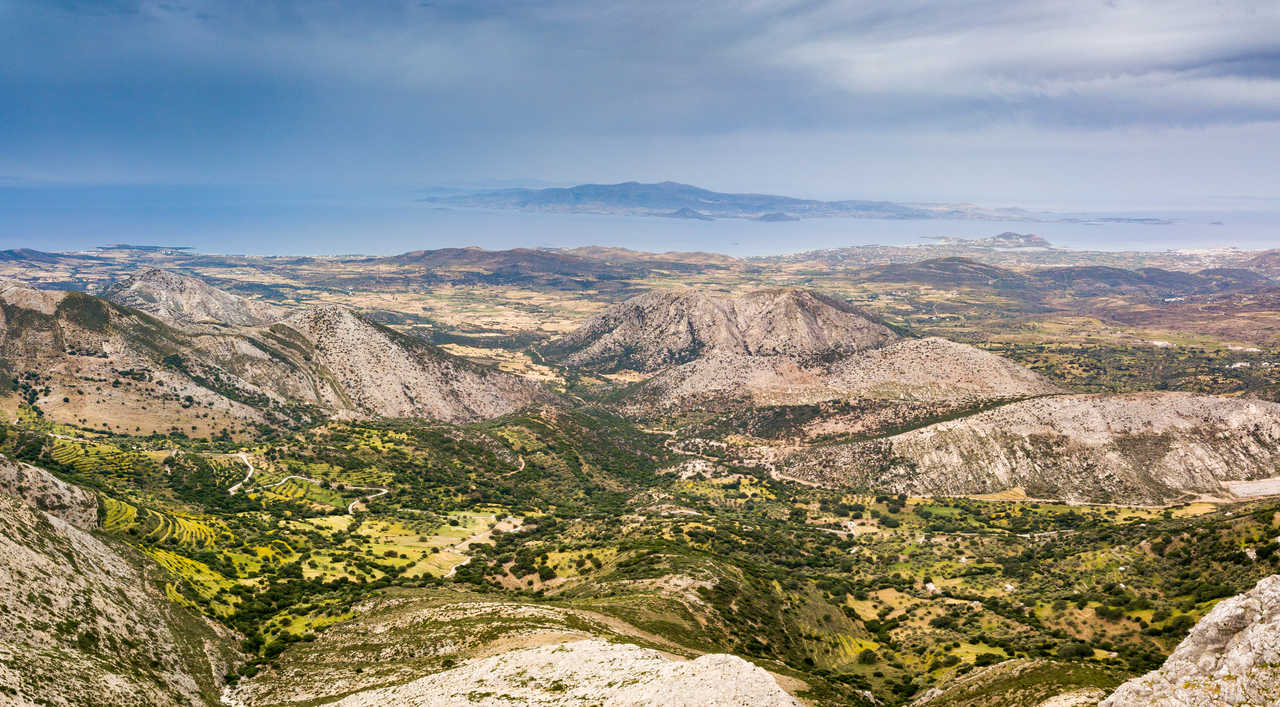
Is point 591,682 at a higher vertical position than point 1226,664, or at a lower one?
lower

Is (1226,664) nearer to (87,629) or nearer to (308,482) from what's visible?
(87,629)

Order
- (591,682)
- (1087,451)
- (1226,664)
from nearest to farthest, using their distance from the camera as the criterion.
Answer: (1226,664), (591,682), (1087,451)

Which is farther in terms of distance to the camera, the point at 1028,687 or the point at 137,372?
the point at 137,372

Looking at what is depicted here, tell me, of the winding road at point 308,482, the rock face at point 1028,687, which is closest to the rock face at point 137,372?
the winding road at point 308,482

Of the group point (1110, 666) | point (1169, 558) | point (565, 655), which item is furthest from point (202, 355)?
point (1169, 558)

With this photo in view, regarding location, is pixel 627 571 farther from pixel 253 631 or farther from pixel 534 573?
pixel 253 631

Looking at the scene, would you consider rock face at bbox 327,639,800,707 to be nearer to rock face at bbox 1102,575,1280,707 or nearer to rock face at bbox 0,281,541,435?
rock face at bbox 1102,575,1280,707

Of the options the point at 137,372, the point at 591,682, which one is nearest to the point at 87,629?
the point at 591,682

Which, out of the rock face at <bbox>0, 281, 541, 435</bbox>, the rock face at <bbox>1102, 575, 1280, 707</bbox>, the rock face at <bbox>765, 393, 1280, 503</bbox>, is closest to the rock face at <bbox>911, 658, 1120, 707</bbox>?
the rock face at <bbox>1102, 575, 1280, 707</bbox>
